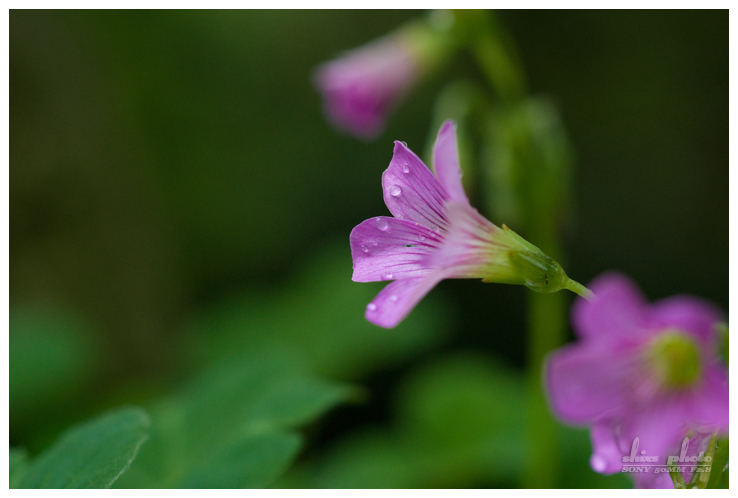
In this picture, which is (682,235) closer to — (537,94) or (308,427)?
(537,94)

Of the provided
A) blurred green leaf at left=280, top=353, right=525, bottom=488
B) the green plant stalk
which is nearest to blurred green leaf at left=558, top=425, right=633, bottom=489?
blurred green leaf at left=280, top=353, right=525, bottom=488

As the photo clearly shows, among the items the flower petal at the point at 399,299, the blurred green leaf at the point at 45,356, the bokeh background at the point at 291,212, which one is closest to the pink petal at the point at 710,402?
the flower petal at the point at 399,299

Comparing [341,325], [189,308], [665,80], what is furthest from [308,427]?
[665,80]

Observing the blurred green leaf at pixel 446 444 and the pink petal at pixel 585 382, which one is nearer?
the pink petal at pixel 585 382

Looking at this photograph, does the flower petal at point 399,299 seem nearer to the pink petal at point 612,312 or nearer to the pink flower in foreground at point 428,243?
the pink flower in foreground at point 428,243

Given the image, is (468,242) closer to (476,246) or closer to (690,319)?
(476,246)

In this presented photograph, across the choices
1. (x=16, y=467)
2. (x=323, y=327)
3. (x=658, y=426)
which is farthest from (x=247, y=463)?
(x=323, y=327)
